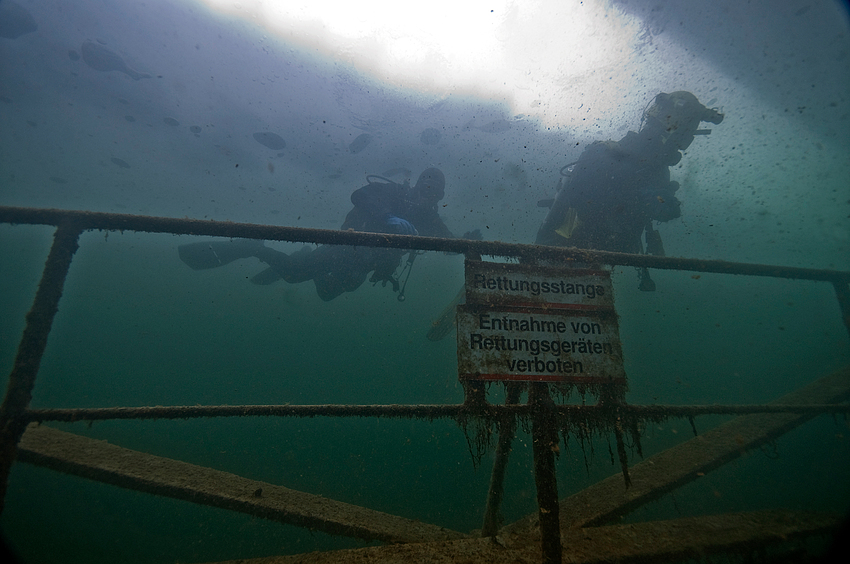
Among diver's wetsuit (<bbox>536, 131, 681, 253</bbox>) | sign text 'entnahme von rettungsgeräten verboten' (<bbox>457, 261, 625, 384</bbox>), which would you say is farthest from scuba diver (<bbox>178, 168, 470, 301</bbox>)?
sign text 'entnahme von rettungsgeräten verboten' (<bbox>457, 261, 625, 384</bbox>)

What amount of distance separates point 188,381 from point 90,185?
2991 cm

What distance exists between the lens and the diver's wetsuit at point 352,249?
8617mm

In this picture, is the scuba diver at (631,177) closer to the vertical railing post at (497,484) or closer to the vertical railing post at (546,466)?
the vertical railing post at (497,484)

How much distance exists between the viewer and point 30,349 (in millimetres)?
1446

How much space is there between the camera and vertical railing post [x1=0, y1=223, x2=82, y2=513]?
137 cm

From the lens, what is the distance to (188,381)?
48.3 m

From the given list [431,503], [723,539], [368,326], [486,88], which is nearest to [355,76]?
[486,88]

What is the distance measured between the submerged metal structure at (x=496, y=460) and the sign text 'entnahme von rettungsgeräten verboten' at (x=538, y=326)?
139mm

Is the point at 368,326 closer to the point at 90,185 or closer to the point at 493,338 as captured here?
the point at 90,185

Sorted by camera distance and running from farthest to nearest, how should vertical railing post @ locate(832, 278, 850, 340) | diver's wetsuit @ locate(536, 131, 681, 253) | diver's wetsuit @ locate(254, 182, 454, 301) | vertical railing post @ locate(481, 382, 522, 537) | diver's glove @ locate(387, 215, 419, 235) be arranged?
1. diver's wetsuit @ locate(254, 182, 454, 301)
2. diver's glove @ locate(387, 215, 419, 235)
3. diver's wetsuit @ locate(536, 131, 681, 253)
4. vertical railing post @ locate(832, 278, 850, 340)
5. vertical railing post @ locate(481, 382, 522, 537)

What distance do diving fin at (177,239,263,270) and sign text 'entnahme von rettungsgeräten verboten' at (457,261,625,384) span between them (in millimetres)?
8898

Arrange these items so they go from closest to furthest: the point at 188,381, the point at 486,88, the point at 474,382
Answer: the point at 474,382, the point at 486,88, the point at 188,381

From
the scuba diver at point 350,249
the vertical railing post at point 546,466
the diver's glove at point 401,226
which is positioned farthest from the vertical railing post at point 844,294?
the scuba diver at point 350,249

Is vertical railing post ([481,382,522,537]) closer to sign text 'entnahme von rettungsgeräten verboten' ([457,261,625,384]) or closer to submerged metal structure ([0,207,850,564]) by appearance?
submerged metal structure ([0,207,850,564])
